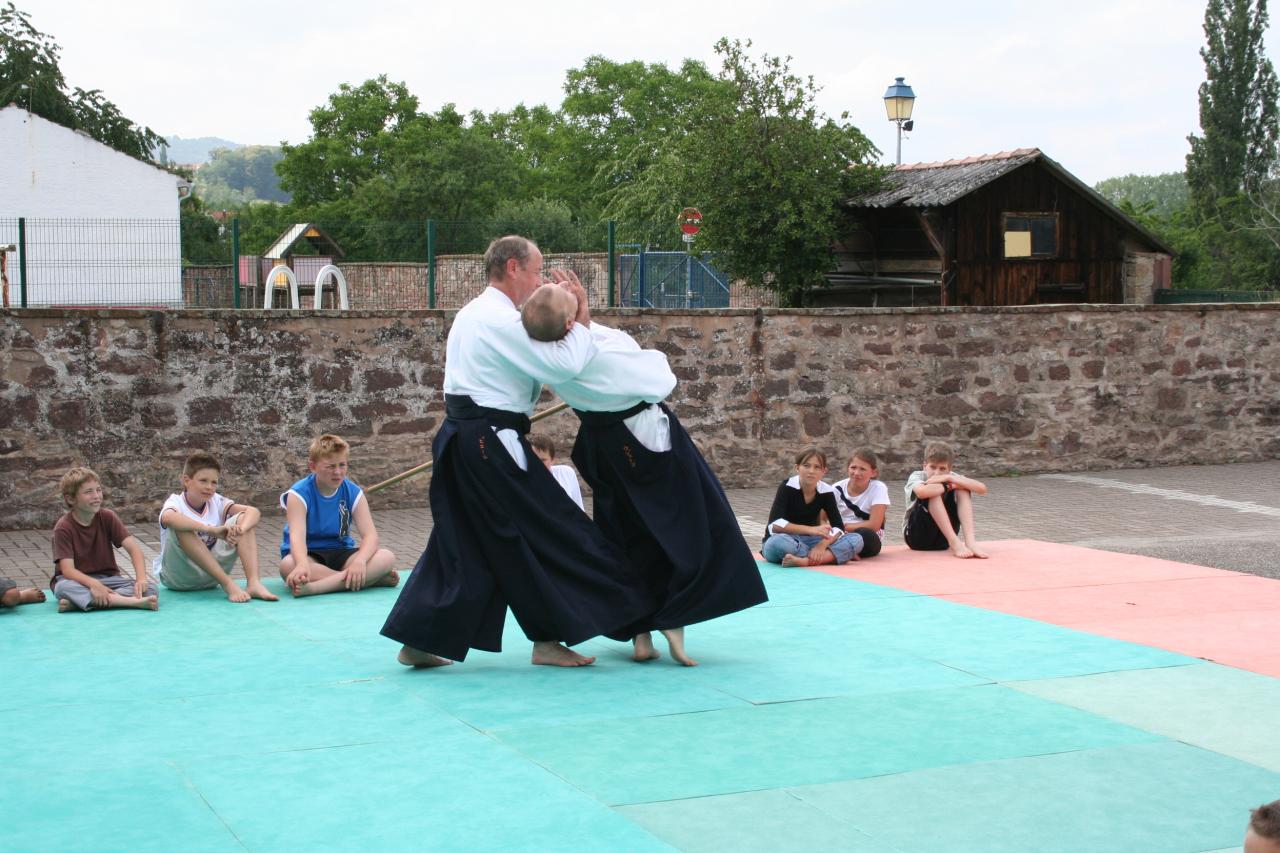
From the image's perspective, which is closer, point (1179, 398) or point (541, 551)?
point (541, 551)

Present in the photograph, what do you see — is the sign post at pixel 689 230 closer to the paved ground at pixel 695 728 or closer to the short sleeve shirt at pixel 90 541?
the paved ground at pixel 695 728

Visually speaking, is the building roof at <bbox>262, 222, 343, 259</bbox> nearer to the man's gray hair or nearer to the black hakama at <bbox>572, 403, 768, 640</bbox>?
the man's gray hair

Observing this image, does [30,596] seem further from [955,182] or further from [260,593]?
[955,182]

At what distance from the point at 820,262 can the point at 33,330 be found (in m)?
14.3

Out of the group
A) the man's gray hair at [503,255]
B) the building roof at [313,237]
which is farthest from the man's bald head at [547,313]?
the building roof at [313,237]

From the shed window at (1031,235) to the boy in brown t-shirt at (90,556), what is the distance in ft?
59.3

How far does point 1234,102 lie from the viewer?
64688 mm

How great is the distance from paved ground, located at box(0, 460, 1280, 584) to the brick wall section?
41 cm

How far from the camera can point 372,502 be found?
12031mm

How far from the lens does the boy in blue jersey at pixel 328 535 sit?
8.02 meters

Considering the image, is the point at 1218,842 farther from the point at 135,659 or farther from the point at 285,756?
the point at 135,659

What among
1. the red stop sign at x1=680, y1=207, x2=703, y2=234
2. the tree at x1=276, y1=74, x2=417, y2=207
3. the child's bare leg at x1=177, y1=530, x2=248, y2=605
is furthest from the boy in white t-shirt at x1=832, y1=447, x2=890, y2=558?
the tree at x1=276, y1=74, x2=417, y2=207

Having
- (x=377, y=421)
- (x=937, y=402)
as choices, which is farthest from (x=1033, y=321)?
(x=377, y=421)

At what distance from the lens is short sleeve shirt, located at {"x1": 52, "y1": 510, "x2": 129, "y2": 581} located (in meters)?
7.53
